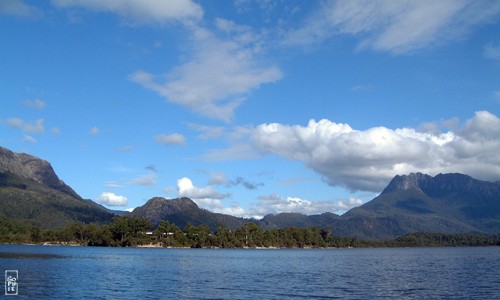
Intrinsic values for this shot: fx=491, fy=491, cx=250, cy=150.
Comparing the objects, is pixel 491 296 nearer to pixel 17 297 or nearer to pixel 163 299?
pixel 163 299

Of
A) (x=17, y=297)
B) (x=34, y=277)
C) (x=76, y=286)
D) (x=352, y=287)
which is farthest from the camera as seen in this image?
(x=34, y=277)

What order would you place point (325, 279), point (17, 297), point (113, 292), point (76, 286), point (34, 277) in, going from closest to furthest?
point (17, 297) → point (113, 292) → point (76, 286) → point (34, 277) → point (325, 279)

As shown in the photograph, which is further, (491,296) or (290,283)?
(290,283)

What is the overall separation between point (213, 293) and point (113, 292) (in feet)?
42.4

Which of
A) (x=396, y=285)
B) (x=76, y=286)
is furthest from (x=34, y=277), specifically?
(x=396, y=285)

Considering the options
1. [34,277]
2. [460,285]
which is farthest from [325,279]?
[34,277]

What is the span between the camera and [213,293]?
2542 inches

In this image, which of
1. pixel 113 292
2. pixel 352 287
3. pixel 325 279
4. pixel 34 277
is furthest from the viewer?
pixel 325 279

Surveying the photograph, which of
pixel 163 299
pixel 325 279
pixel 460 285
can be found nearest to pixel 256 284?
pixel 325 279

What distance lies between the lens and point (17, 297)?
5559cm

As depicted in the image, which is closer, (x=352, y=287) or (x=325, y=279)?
(x=352, y=287)

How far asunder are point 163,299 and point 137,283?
18.8 m

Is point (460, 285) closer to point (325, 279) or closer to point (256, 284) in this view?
point (325, 279)

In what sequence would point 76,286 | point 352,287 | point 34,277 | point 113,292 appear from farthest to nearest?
point 34,277 → point 352,287 → point 76,286 → point 113,292
